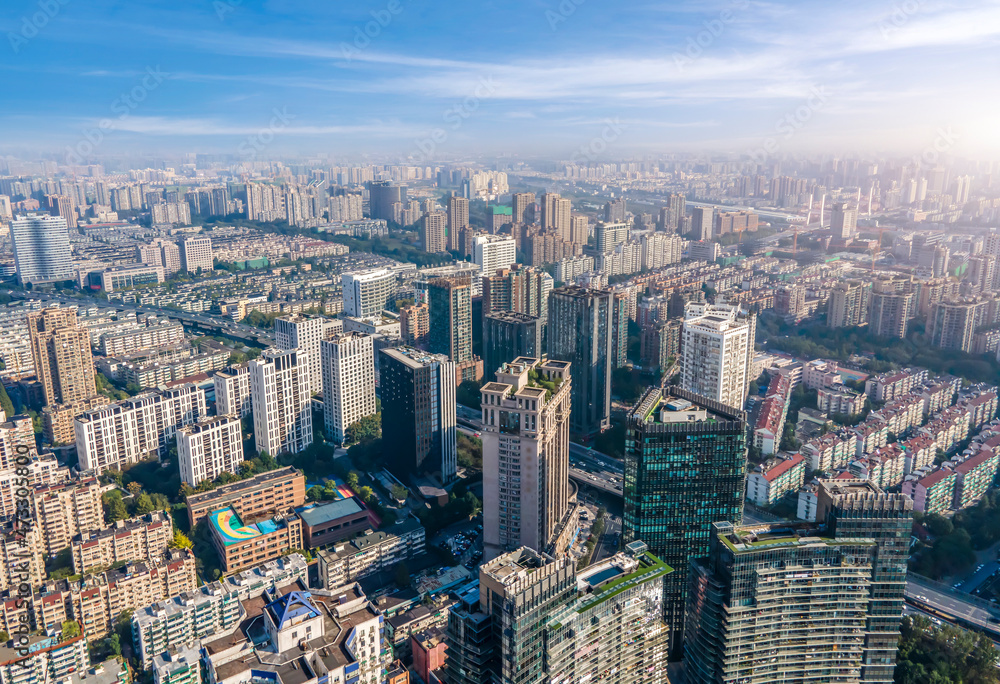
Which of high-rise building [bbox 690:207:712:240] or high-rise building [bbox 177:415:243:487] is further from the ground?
high-rise building [bbox 690:207:712:240]

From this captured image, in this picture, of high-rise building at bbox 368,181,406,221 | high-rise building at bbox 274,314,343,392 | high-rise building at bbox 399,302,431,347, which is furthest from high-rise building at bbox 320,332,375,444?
high-rise building at bbox 368,181,406,221

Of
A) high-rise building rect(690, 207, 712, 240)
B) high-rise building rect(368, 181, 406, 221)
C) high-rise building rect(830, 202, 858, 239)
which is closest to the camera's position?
high-rise building rect(830, 202, 858, 239)

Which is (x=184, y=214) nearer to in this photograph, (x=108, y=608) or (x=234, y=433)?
(x=234, y=433)

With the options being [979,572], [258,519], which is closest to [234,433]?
[258,519]

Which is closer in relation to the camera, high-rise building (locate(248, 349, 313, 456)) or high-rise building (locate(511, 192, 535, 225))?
high-rise building (locate(248, 349, 313, 456))

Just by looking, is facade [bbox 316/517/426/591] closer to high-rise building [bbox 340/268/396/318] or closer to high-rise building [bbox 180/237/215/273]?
high-rise building [bbox 340/268/396/318]

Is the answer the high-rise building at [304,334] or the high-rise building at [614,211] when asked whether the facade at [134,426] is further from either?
the high-rise building at [614,211]

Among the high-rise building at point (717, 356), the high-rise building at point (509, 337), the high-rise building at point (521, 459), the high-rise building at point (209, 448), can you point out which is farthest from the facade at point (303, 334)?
the high-rise building at point (717, 356)
